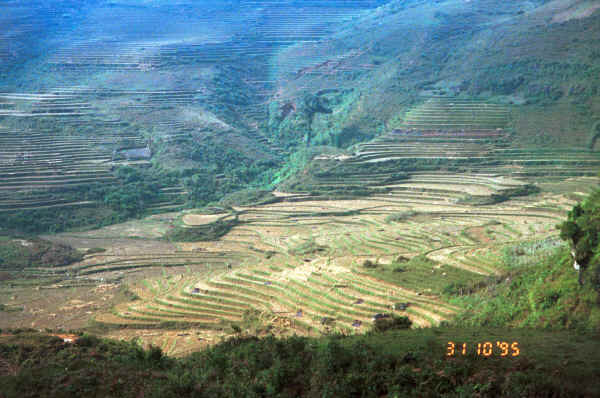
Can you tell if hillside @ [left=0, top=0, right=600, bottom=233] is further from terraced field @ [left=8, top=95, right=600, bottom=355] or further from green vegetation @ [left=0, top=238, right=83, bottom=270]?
green vegetation @ [left=0, top=238, right=83, bottom=270]

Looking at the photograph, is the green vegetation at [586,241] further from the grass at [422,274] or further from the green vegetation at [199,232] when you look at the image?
the green vegetation at [199,232]

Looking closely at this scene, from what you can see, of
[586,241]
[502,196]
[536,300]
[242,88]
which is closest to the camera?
[586,241]

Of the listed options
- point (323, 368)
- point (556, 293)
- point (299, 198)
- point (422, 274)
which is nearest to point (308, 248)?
point (422, 274)

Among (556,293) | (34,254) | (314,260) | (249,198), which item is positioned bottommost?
(249,198)

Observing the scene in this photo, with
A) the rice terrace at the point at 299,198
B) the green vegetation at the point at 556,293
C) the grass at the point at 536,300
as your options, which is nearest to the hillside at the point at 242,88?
the rice terrace at the point at 299,198

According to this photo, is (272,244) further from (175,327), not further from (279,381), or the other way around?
(279,381)
